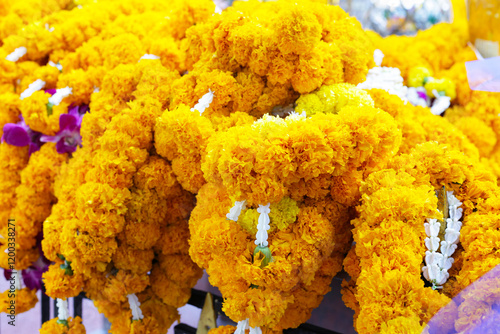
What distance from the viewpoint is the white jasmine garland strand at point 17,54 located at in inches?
61.4

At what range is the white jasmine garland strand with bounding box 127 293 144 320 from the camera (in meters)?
1.22

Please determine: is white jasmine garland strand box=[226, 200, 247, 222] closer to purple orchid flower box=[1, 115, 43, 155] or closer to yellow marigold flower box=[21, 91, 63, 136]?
yellow marigold flower box=[21, 91, 63, 136]

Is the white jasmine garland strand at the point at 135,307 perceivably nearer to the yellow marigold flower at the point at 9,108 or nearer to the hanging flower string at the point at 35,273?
the hanging flower string at the point at 35,273

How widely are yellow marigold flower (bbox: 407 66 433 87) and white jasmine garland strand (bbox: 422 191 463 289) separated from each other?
1.97 feet

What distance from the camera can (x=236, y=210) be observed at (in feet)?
3.00

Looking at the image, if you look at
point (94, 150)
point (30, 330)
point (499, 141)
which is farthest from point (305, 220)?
point (30, 330)

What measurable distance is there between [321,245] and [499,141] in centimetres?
75

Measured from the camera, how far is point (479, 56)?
4.83ft

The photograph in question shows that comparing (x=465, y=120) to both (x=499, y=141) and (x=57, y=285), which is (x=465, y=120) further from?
(x=57, y=285)

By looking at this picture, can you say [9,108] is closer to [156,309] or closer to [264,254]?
[156,309]

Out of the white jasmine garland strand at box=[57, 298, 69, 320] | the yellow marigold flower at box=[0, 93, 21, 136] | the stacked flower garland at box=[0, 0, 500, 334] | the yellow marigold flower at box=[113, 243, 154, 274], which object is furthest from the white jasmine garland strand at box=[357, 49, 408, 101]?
the yellow marigold flower at box=[0, 93, 21, 136]

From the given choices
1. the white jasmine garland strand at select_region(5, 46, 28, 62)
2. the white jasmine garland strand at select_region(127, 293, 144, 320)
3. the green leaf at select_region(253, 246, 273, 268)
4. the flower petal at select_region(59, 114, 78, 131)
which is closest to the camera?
the green leaf at select_region(253, 246, 273, 268)

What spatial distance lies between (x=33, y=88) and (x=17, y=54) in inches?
7.7

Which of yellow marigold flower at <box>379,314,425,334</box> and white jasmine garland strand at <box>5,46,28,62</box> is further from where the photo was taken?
white jasmine garland strand at <box>5,46,28,62</box>
